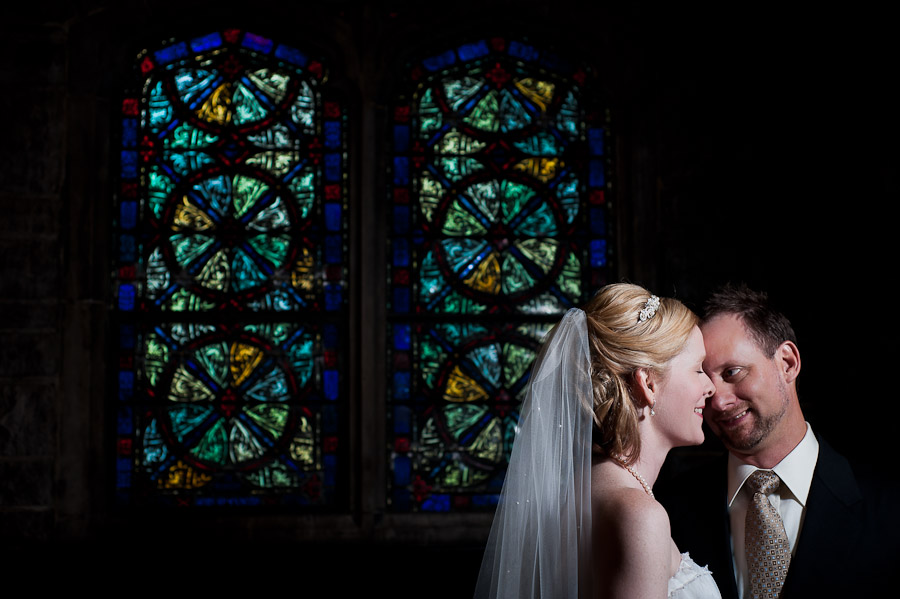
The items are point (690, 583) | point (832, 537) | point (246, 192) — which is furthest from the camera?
point (246, 192)

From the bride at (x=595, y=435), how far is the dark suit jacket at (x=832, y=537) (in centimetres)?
29

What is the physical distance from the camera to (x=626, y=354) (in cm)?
180

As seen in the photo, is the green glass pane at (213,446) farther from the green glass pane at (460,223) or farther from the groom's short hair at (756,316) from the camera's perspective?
the groom's short hair at (756,316)

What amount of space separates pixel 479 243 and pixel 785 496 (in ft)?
7.26

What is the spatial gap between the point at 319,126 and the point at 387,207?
0.49 meters

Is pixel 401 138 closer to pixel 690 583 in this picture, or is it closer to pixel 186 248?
pixel 186 248

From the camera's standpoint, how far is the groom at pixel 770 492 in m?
2.01

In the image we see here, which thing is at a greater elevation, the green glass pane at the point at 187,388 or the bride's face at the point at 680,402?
the bride's face at the point at 680,402

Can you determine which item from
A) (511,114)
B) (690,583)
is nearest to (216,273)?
(511,114)

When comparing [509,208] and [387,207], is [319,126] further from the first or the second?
[509,208]

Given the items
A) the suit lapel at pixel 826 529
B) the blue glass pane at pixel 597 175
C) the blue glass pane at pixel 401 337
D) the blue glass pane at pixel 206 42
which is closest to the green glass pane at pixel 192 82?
the blue glass pane at pixel 206 42

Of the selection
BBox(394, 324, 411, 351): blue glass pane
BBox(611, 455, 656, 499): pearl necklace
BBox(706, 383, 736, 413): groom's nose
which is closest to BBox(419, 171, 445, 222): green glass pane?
BBox(394, 324, 411, 351): blue glass pane

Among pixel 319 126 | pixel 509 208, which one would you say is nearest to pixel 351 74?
pixel 319 126

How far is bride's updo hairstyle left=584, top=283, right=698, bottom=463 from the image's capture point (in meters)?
1.79
